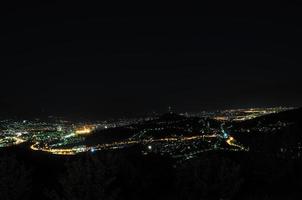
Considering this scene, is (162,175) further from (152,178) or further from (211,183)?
(211,183)

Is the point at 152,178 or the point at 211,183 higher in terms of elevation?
the point at 211,183

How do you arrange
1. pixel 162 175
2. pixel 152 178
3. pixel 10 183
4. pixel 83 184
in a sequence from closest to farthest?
pixel 83 184 < pixel 10 183 < pixel 152 178 < pixel 162 175

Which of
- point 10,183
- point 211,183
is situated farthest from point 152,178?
point 10,183

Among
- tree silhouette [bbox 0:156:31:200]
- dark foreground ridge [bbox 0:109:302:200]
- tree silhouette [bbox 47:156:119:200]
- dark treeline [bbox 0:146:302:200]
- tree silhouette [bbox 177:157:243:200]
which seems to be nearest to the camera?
tree silhouette [bbox 47:156:119:200]

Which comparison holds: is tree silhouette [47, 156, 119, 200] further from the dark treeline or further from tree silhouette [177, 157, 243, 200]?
tree silhouette [177, 157, 243, 200]

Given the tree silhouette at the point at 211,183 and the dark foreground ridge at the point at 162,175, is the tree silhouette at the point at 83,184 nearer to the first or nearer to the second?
the dark foreground ridge at the point at 162,175

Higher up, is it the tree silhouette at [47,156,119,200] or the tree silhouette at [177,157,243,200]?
the tree silhouette at [47,156,119,200]

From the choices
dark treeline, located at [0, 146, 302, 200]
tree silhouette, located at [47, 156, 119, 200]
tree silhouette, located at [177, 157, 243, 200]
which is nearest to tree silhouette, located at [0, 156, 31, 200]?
dark treeline, located at [0, 146, 302, 200]

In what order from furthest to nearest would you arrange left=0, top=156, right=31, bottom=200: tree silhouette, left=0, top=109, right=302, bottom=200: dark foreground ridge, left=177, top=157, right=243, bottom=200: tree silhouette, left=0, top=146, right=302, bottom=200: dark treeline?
left=0, top=156, right=31, bottom=200: tree silhouette, left=177, top=157, right=243, bottom=200: tree silhouette, left=0, top=109, right=302, bottom=200: dark foreground ridge, left=0, top=146, right=302, bottom=200: dark treeline

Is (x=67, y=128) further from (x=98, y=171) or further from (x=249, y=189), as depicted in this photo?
(x=98, y=171)
